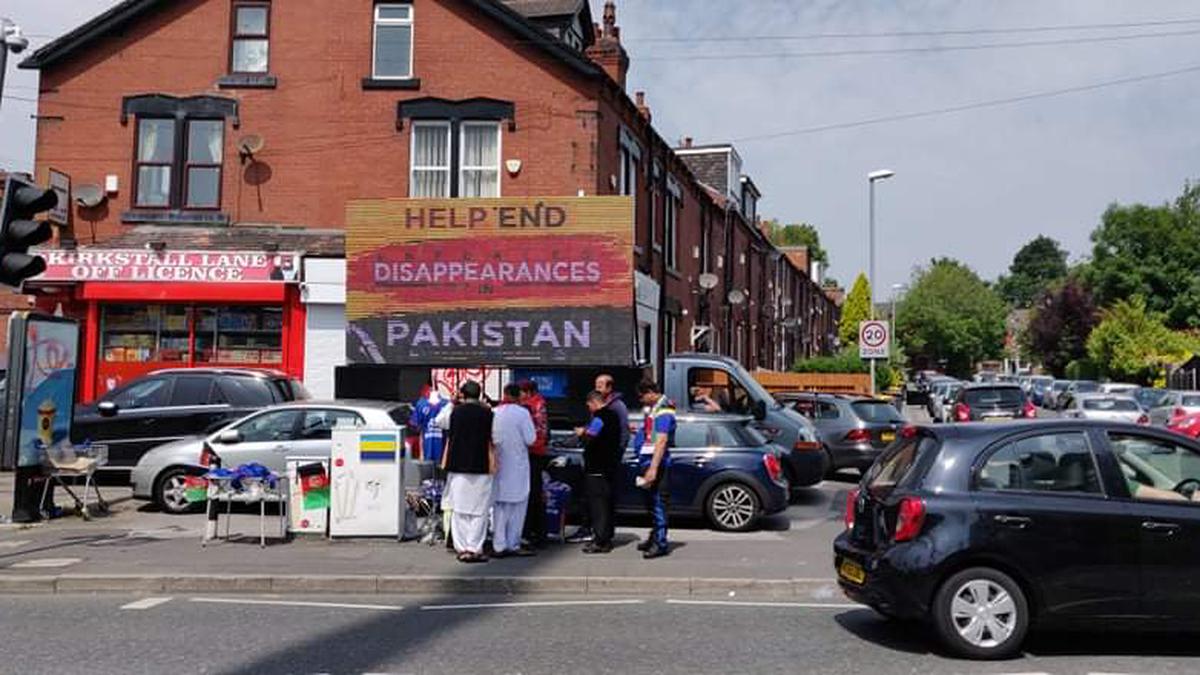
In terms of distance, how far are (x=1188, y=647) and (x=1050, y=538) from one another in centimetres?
141

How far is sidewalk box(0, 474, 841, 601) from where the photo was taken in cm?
872

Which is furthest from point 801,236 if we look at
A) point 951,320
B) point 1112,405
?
point 1112,405

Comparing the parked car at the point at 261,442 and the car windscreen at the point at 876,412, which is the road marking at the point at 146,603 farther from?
the car windscreen at the point at 876,412

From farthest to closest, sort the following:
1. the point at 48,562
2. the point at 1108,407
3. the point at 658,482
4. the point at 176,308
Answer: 1. the point at 1108,407
2. the point at 176,308
3. the point at 658,482
4. the point at 48,562

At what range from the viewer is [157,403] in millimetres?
14820

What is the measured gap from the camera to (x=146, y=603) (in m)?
8.17

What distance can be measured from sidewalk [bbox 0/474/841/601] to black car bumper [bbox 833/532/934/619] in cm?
186

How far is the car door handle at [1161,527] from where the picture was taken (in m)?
6.37

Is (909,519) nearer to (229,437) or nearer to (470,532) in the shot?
(470,532)

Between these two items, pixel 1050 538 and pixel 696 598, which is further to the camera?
pixel 696 598

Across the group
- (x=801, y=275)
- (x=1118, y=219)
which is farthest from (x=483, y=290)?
(x=1118, y=219)

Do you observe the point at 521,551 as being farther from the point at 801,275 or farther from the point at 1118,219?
the point at 1118,219

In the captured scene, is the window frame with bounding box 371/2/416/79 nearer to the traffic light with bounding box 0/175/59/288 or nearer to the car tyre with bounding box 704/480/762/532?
the traffic light with bounding box 0/175/59/288

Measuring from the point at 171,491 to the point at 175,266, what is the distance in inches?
302
